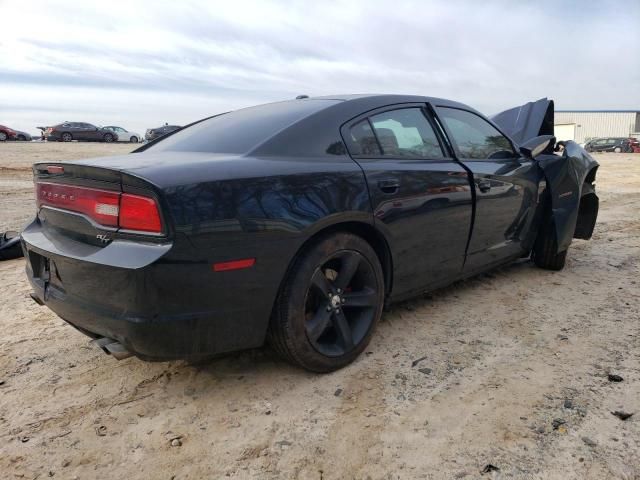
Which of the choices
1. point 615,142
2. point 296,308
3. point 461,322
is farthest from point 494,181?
point 615,142

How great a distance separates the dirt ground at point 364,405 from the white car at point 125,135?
35.2 meters

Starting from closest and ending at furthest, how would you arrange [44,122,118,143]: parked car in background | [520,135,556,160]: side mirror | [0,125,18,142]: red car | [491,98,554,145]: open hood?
[520,135,556,160]: side mirror → [491,98,554,145]: open hood → [0,125,18,142]: red car → [44,122,118,143]: parked car in background

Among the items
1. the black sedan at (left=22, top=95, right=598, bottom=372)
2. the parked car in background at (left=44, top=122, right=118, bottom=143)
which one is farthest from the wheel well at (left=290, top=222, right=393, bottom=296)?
the parked car in background at (left=44, top=122, right=118, bottom=143)

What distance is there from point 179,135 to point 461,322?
2.20 meters

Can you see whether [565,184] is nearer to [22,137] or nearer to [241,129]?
[241,129]

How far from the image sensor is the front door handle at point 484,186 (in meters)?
3.42

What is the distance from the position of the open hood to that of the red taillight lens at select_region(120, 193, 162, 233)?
367cm

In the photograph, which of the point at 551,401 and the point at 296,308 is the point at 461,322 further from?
the point at 296,308

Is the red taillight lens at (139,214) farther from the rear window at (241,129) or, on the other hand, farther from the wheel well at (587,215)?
the wheel well at (587,215)

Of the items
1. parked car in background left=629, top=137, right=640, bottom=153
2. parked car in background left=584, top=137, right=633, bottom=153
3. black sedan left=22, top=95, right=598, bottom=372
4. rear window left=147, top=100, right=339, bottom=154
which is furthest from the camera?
parked car in background left=584, top=137, right=633, bottom=153

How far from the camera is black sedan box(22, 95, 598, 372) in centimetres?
207

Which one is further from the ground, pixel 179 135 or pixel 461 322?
pixel 179 135

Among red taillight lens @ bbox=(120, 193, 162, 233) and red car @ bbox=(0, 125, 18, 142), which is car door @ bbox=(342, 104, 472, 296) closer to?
red taillight lens @ bbox=(120, 193, 162, 233)

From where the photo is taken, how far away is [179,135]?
3.30m
